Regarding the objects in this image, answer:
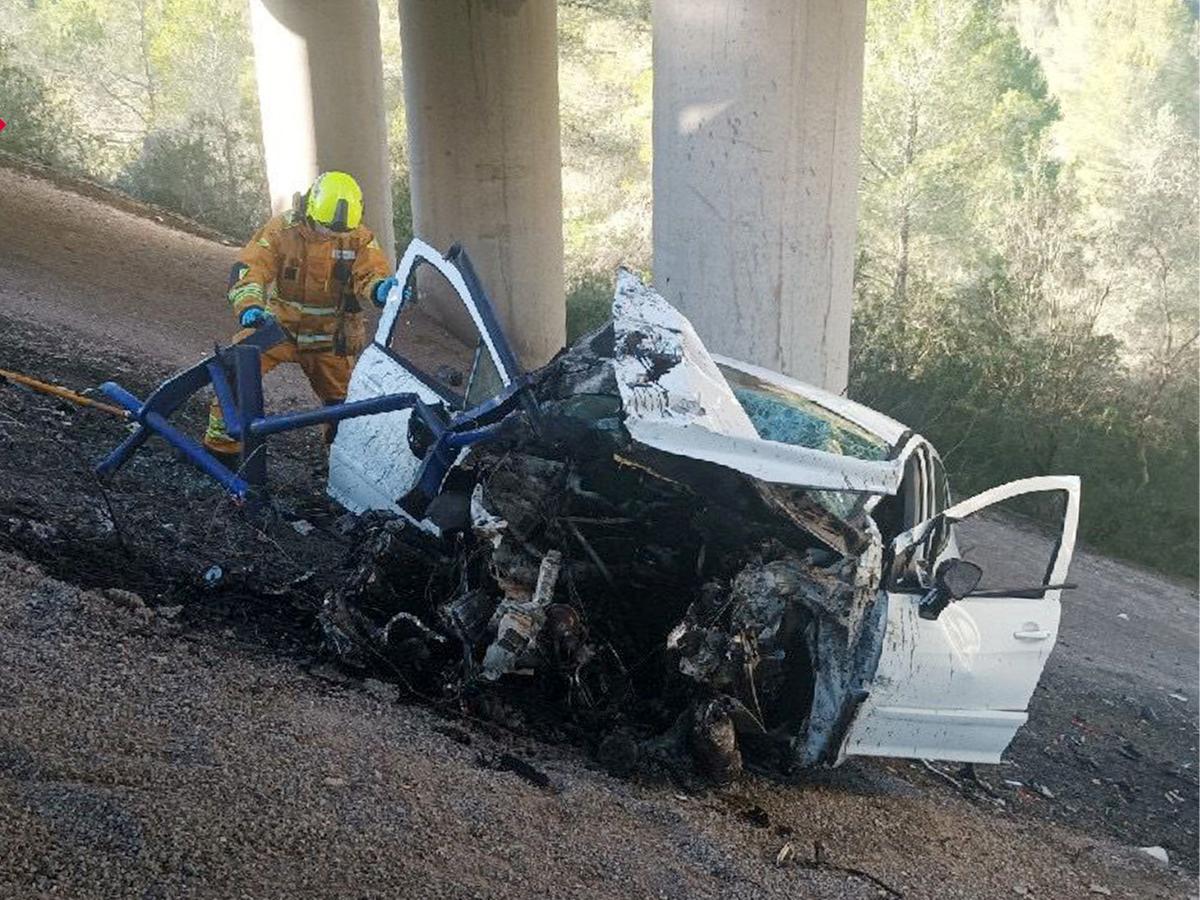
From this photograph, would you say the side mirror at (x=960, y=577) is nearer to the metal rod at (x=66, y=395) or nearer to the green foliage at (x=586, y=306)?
the metal rod at (x=66, y=395)

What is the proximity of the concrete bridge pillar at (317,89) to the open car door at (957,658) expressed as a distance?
1294 cm

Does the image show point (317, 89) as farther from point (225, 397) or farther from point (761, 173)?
point (225, 397)

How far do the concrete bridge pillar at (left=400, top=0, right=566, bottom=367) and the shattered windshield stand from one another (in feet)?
32.6

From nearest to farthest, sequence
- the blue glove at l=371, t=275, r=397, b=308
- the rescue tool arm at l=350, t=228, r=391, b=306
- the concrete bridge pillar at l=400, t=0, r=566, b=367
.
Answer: the blue glove at l=371, t=275, r=397, b=308, the rescue tool arm at l=350, t=228, r=391, b=306, the concrete bridge pillar at l=400, t=0, r=566, b=367

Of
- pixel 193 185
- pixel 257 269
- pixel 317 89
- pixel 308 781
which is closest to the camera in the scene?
pixel 308 781

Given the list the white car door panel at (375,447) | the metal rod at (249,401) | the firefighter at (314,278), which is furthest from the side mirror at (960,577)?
the firefighter at (314,278)

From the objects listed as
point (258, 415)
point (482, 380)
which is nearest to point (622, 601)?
point (482, 380)

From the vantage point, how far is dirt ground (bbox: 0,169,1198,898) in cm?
408

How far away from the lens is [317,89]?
17.1m

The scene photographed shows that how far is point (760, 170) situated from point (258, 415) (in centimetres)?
398

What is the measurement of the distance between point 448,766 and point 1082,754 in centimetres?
502

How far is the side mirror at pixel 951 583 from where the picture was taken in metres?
5.38

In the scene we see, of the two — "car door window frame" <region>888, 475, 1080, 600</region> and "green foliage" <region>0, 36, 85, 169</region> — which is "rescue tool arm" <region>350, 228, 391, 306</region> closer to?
"car door window frame" <region>888, 475, 1080, 600</region>

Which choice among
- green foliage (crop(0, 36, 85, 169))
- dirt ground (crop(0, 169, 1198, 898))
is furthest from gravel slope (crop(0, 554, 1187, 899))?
green foliage (crop(0, 36, 85, 169))
